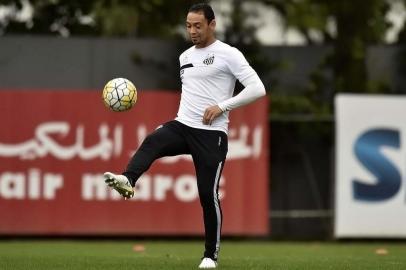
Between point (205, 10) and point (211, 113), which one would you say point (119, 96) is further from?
point (205, 10)

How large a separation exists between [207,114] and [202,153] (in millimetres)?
363

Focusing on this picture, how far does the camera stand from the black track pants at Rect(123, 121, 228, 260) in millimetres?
10250

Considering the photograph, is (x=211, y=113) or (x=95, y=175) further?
(x=95, y=175)

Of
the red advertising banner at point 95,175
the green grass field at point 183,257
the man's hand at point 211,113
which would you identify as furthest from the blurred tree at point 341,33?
the man's hand at point 211,113

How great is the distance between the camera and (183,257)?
12.8m

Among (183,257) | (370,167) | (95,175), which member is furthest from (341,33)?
(183,257)

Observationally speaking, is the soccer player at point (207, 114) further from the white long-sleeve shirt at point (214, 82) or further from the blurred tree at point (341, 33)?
the blurred tree at point (341, 33)

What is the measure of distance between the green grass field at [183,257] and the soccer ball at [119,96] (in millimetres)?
1484

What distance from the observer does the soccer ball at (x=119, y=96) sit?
1049cm

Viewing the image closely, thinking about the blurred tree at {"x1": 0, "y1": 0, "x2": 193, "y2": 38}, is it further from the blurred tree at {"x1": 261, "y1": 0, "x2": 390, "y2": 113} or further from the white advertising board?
the white advertising board

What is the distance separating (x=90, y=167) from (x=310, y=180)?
4164 mm

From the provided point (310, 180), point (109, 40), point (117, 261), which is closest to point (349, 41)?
point (310, 180)

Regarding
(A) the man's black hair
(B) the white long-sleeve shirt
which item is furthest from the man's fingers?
(A) the man's black hair

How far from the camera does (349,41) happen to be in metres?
22.2
